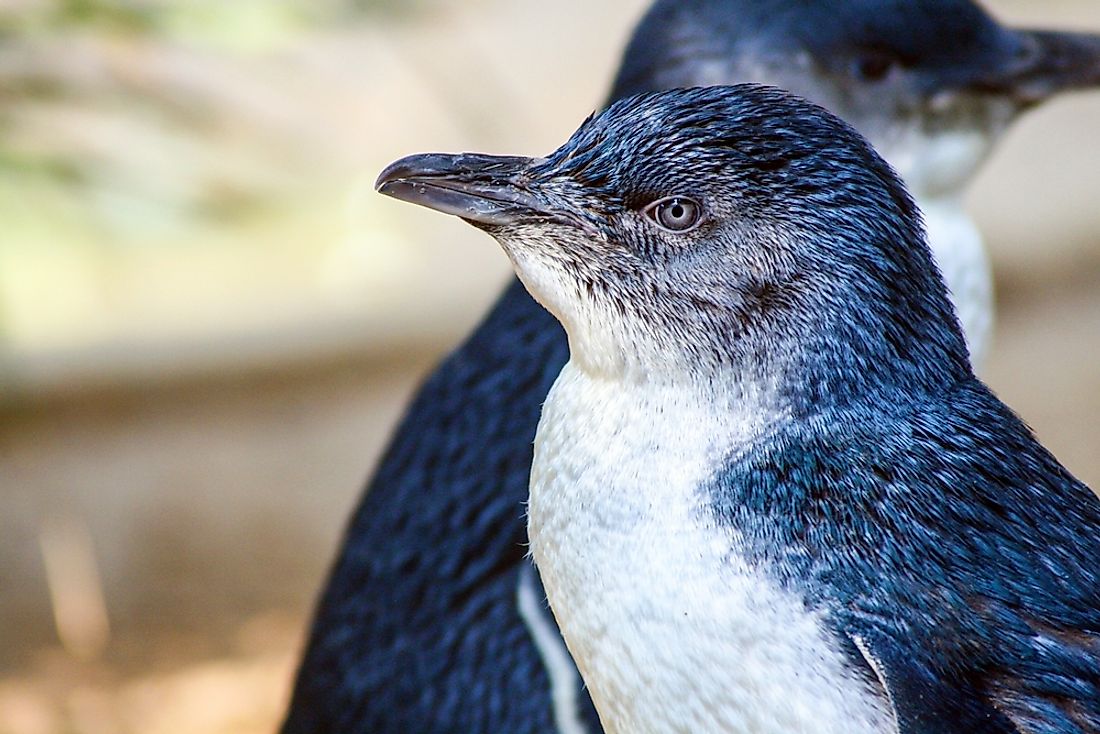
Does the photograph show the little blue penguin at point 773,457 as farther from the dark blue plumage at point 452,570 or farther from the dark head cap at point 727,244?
the dark blue plumage at point 452,570

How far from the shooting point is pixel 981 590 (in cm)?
97

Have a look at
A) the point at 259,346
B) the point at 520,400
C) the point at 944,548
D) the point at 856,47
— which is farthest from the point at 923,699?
the point at 259,346

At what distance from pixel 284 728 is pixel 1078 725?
1036 mm

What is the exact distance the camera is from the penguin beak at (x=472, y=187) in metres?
1.10

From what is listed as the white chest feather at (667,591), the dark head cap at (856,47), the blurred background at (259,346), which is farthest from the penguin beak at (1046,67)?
the blurred background at (259,346)

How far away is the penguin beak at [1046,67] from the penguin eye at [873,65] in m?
0.12

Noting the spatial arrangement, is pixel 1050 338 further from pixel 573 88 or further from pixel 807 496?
pixel 807 496

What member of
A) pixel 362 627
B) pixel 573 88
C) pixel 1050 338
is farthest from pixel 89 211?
pixel 1050 338

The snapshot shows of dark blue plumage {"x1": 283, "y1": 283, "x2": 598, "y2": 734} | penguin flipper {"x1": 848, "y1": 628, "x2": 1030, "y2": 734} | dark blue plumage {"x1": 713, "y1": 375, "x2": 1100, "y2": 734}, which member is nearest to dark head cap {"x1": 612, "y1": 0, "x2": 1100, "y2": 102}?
dark blue plumage {"x1": 283, "y1": 283, "x2": 598, "y2": 734}

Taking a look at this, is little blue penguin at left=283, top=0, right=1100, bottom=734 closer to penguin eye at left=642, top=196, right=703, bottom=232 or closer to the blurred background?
penguin eye at left=642, top=196, right=703, bottom=232

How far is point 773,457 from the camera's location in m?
1.03

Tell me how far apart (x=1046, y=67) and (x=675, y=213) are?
83 centimetres

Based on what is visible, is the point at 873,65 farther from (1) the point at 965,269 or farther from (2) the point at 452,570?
(2) the point at 452,570

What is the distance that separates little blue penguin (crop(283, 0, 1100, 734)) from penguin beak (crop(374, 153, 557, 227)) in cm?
45
